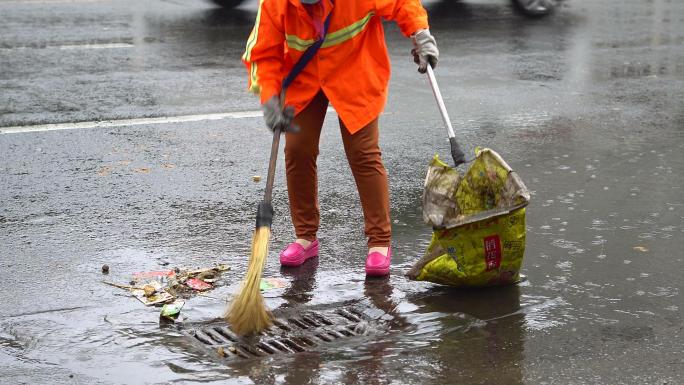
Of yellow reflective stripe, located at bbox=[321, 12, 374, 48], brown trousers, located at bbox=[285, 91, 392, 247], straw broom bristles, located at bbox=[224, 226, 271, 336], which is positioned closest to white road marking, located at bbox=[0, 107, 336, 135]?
brown trousers, located at bbox=[285, 91, 392, 247]

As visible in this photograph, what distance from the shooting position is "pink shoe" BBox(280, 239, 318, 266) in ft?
16.3

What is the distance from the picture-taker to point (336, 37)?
15.2 feet

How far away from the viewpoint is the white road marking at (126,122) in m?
7.40

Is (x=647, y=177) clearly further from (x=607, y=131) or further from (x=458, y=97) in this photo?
(x=458, y=97)

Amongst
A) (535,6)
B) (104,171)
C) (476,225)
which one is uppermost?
(476,225)

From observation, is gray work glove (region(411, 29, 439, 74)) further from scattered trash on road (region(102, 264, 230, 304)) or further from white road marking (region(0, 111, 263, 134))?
white road marking (region(0, 111, 263, 134))

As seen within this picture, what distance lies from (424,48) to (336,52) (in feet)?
1.28

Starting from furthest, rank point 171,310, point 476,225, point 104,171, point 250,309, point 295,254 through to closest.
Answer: point 104,171 < point 295,254 < point 476,225 < point 171,310 < point 250,309

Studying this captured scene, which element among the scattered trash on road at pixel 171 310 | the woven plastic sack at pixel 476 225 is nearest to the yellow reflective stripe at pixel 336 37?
the woven plastic sack at pixel 476 225

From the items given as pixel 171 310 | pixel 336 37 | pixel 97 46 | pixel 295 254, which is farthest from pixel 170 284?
pixel 97 46

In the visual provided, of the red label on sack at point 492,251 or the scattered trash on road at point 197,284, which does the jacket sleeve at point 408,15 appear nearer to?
the red label on sack at point 492,251

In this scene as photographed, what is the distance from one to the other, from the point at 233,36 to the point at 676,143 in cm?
595

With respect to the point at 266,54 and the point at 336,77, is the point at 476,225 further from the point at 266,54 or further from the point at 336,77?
the point at 266,54

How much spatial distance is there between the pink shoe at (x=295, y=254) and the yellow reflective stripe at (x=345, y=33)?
980 mm
